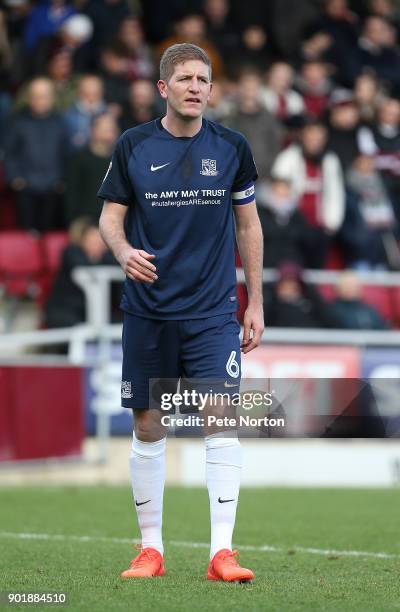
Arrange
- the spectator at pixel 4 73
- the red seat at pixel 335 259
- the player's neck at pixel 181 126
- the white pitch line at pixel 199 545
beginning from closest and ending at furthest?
the player's neck at pixel 181 126 → the white pitch line at pixel 199 545 → the spectator at pixel 4 73 → the red seat at pixel 335 259

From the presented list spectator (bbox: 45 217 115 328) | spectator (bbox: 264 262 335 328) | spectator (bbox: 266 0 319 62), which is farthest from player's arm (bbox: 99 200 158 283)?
spectator (bbox: 266 0 319 62)

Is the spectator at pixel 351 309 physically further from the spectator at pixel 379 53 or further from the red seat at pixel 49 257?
the spectator at pixel 379 53

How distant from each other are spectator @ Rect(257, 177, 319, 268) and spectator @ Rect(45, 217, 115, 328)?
2128 millimetres

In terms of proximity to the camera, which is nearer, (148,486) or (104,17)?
(148,486)

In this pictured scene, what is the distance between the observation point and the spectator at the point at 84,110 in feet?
53.5

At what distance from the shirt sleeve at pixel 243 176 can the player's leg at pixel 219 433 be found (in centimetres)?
56

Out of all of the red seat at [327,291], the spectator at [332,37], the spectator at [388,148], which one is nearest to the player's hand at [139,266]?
the red seat at [327,291]

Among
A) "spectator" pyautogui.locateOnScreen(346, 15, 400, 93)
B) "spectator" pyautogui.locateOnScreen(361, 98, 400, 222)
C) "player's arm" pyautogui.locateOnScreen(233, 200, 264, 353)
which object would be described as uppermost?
"spectator" pyautogui.locateOnScreen(346, 15, 400, 93)

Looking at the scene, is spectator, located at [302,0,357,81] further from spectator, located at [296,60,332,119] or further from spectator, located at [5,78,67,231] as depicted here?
spectator, located at [5,78,67,231]

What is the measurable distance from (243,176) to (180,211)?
0.36 metres

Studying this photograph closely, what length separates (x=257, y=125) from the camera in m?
16.9

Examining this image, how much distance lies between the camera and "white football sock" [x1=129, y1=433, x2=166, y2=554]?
6578 millimetres

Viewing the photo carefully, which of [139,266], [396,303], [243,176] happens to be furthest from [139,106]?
[139,266]

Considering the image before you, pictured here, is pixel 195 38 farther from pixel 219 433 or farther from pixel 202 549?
pixel 219 433
